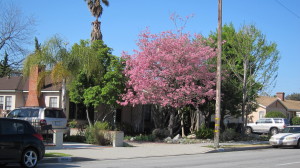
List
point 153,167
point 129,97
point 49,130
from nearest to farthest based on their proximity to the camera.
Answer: point 153,167
point 49,130
point 129,97

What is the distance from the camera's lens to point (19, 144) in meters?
11.2

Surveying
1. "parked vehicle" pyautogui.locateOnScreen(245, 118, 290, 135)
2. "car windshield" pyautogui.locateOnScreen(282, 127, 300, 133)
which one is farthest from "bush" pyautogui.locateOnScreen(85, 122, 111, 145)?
"parked vehicle" pyautogui.locateOnScreen(245, 118, 290, 135)

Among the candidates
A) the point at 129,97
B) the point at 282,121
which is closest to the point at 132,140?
the point at 129,97

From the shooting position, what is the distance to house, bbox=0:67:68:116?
27656 mm

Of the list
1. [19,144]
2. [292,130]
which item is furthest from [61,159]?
[292,130]

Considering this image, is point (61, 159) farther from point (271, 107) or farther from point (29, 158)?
point (271, 107)

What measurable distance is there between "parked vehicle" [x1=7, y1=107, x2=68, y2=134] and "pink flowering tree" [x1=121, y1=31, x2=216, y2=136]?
17.0 ft

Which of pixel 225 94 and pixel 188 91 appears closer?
pixel 188 91

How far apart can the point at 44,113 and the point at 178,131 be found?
12.1m

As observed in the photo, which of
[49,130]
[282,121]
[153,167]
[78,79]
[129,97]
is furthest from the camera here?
[282,121]

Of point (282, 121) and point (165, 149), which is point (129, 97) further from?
point (282, 121)

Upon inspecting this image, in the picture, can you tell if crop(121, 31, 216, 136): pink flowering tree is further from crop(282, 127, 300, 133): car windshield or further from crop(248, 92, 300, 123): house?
crop(248, 92, 300, 123): house

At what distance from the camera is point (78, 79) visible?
24.9 m

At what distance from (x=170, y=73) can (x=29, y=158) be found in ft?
41.0
